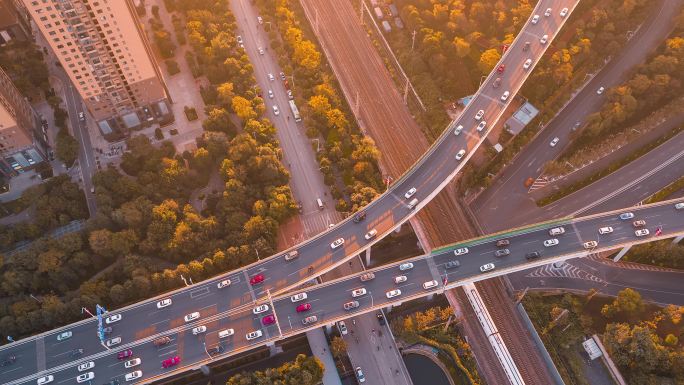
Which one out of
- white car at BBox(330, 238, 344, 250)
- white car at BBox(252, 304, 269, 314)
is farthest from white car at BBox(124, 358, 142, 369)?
white car at BBox(330, 238, 344, 250)

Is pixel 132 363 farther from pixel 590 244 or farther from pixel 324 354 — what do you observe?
pixel 590 244

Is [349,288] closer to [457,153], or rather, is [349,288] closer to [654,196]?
[457,153]

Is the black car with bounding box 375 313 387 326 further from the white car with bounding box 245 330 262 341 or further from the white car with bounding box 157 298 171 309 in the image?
the white car with bounding box 157 298 171 309

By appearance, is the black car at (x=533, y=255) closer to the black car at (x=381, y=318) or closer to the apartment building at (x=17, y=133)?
the black car at (x=381, y=318)

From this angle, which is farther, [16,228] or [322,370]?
[16,228]

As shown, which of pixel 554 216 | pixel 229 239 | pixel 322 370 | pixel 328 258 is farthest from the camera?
pixel 554 216

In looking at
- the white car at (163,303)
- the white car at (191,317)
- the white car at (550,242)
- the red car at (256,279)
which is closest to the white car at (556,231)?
the white car at (550,242)

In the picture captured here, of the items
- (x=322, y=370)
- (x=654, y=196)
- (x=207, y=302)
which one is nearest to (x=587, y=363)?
(x=654, y=196)
